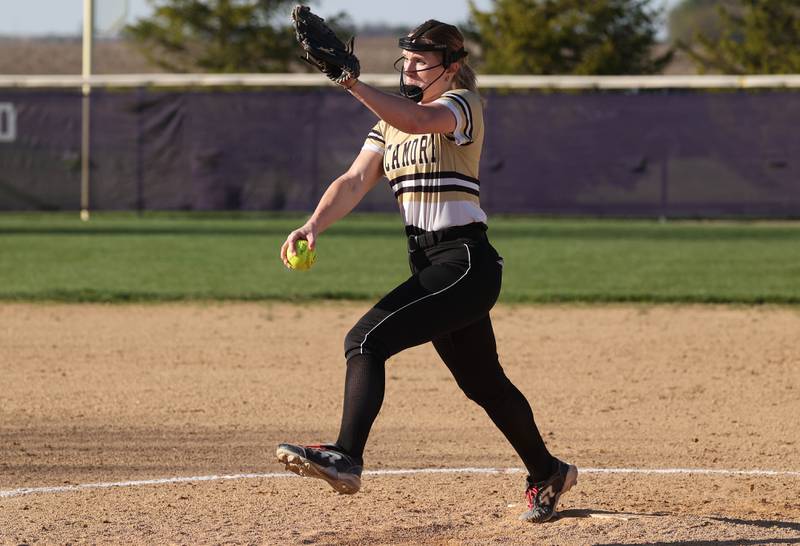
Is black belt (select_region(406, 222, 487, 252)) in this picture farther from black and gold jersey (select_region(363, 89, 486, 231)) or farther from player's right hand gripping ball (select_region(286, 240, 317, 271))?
player's right hand gripping ball (select_region(286, 240, 317, 271))

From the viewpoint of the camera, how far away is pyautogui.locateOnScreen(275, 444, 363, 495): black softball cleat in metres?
4.05

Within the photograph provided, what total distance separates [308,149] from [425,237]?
50.6 ft

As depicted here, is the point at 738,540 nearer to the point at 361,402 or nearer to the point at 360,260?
the point at 361,402

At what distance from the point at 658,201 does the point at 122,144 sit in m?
8.29

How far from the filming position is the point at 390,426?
6633 millimetres

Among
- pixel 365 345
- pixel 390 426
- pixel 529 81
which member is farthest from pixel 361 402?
pixel 529 81

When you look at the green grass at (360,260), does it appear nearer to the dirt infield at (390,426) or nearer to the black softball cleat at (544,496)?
the dirt infield at (390,426)

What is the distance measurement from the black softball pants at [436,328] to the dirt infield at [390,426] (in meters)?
0.49

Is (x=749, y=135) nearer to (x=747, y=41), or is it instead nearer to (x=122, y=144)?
(x=122, y=144)

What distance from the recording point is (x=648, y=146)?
19125mm

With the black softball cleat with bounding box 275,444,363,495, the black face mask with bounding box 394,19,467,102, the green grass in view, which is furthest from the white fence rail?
the black softball cleat with bounding box 275,444,363,495

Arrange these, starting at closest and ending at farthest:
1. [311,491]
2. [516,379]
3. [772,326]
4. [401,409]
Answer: [311,491] < [401,409] < [516,379] < [772,326]

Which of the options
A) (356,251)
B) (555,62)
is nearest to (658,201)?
(356,251)

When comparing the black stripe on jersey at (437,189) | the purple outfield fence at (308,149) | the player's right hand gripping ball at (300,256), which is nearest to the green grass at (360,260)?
the purple outfield fence at (308,149)
